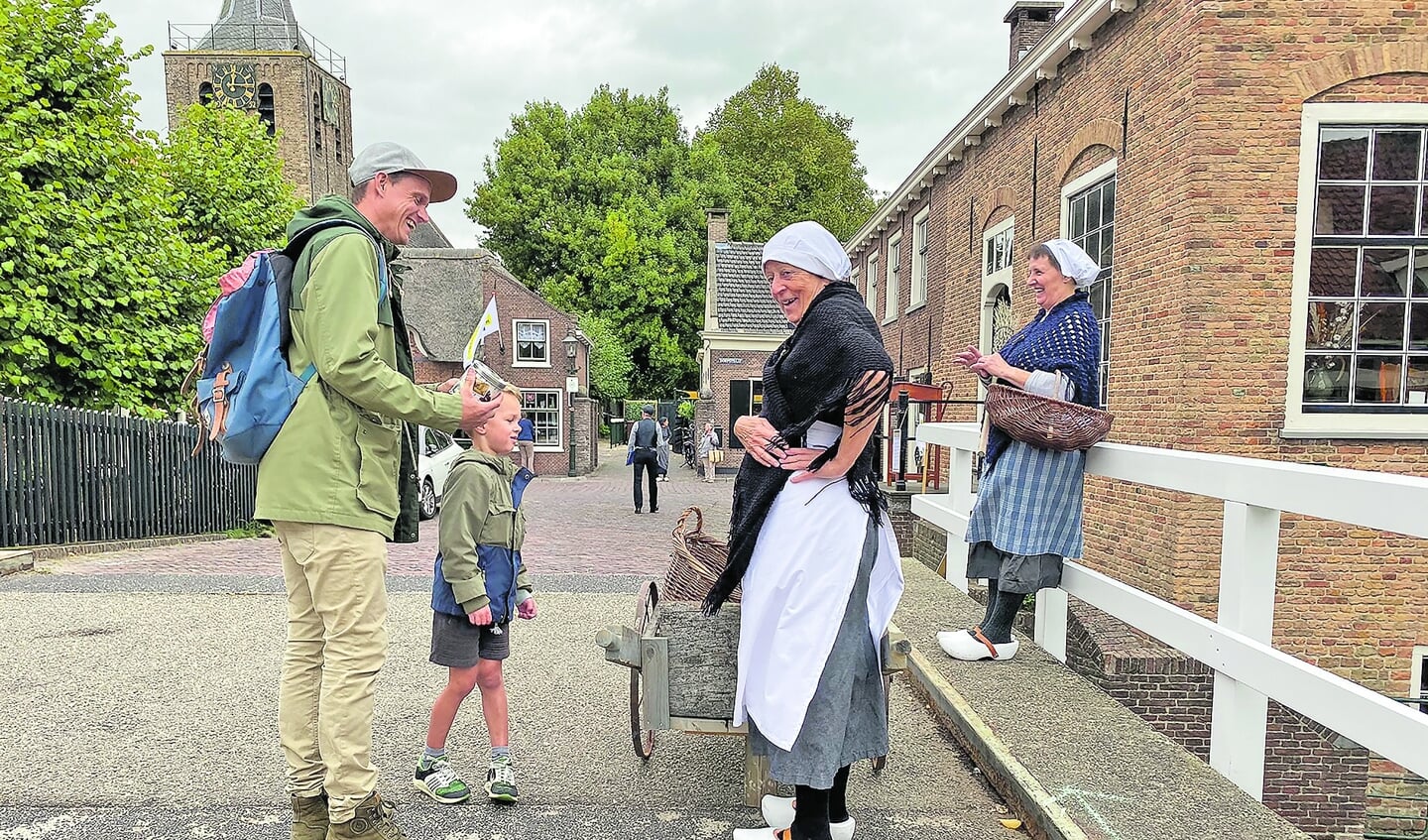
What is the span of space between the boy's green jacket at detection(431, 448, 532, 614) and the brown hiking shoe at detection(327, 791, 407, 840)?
1.98 ft

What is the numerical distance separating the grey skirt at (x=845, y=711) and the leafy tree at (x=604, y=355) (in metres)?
31.4

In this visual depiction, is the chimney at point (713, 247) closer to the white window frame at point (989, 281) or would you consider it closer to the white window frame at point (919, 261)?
the white window frame at point (919, 261)

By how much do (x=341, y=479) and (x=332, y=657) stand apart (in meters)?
0.50

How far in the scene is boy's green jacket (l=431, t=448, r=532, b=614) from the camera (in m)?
2.79

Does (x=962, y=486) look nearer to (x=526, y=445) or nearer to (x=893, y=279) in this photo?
(x=526, y=445)

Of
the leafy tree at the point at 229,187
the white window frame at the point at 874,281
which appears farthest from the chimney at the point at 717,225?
the leafy tree at the point at 229,187

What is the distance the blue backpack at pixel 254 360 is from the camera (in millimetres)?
2340

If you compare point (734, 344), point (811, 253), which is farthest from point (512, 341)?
point (811, 253)

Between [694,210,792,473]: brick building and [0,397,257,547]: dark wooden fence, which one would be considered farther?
[694,210,792,473]: brick building

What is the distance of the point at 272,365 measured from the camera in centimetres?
236

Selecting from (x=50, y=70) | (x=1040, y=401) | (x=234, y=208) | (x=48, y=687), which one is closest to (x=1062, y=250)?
(x=1040, y=401)

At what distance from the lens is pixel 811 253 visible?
7.99 ft

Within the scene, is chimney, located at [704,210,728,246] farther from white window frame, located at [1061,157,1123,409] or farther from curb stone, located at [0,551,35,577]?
curb stone, located at [0,551,35,577]

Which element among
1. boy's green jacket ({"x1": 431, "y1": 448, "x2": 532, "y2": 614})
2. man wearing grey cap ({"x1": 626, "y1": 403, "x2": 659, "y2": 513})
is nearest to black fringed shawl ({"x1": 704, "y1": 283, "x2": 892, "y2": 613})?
boy's green jacket ({"x1": 431, "y1": 448, "x2": 532, "y2": 614})
